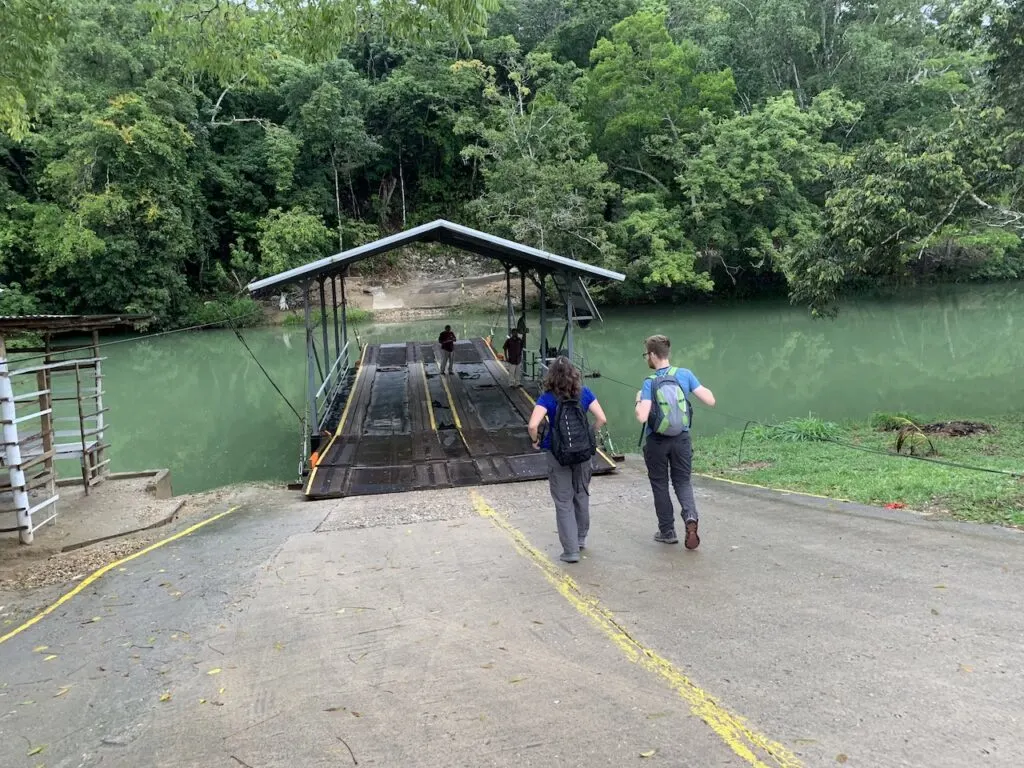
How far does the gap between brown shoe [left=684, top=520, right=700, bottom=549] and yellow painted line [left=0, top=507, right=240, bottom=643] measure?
13.7 ft

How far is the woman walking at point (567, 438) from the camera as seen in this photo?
4543mm

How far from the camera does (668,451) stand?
15.9ft

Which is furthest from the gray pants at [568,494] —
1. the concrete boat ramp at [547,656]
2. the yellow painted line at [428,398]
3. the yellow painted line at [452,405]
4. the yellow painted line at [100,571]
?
the yellow painted line at [428,398]

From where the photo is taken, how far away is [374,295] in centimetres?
3688

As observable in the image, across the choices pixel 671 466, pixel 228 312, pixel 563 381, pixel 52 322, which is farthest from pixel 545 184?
pixel 563 381

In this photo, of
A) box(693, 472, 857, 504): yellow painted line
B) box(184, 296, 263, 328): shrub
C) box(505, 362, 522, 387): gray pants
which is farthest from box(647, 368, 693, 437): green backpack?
box(184, 296, 263, 328): shrub

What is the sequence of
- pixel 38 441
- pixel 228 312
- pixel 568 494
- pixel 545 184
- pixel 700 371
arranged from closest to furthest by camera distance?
pixel 568 494 < pixel 38 441 < pixel 700 371 < pixel 545 184 < pixel 228 312

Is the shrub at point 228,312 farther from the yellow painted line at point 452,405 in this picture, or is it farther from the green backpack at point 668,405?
the green backpack at point 668,405

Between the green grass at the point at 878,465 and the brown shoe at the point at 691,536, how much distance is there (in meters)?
2.55

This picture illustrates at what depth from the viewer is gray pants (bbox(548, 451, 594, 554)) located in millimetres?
4676

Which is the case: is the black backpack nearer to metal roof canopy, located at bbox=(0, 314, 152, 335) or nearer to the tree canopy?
metal roof canopy, located at bbox=(0, 314, 152, 335)

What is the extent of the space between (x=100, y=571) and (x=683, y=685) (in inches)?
183

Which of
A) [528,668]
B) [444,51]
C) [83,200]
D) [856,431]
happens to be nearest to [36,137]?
[83,200]

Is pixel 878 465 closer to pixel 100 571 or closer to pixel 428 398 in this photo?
pixel 428 398
